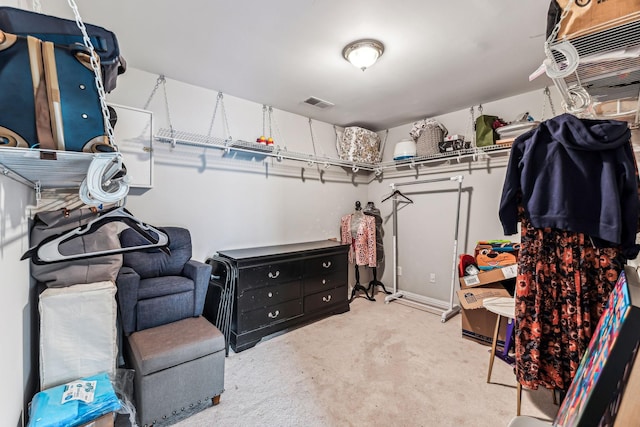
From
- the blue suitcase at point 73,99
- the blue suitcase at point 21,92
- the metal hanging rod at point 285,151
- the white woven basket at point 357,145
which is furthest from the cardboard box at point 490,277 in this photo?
the blue suitcase at point 21,92

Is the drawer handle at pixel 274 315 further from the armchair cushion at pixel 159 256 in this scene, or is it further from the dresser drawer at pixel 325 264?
the armchair cushion at pixel 159 256

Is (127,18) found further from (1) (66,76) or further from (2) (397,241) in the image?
(2) (397,241)

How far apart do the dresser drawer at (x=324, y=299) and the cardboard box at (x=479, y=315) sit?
1.31 meters

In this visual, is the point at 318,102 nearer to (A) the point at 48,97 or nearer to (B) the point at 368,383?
(A) the point at 48,97

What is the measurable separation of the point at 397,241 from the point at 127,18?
12.3ft

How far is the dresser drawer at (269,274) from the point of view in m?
2.55

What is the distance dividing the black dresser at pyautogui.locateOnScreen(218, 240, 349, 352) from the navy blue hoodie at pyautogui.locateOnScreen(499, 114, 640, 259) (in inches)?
79.3

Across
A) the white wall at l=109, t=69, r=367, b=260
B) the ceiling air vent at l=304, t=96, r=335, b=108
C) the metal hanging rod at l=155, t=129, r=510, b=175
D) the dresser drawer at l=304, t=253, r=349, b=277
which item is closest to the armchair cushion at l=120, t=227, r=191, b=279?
the white wall at l=109, t=69, r=367, b=260

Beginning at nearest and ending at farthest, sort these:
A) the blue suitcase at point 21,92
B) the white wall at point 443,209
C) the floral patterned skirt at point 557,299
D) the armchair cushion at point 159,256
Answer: the blue suitcase at point 21,92
the floral patterned skirt at point 557,299
the armchair cushion at point 159,256
the white wall at point 443,209

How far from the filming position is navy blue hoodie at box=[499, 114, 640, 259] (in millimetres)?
1291

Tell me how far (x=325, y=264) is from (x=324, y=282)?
0.21 metres

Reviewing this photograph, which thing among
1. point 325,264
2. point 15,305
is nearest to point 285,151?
point 325,264

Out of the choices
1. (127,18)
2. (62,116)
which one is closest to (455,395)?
(62,116)

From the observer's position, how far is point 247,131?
3199mm
